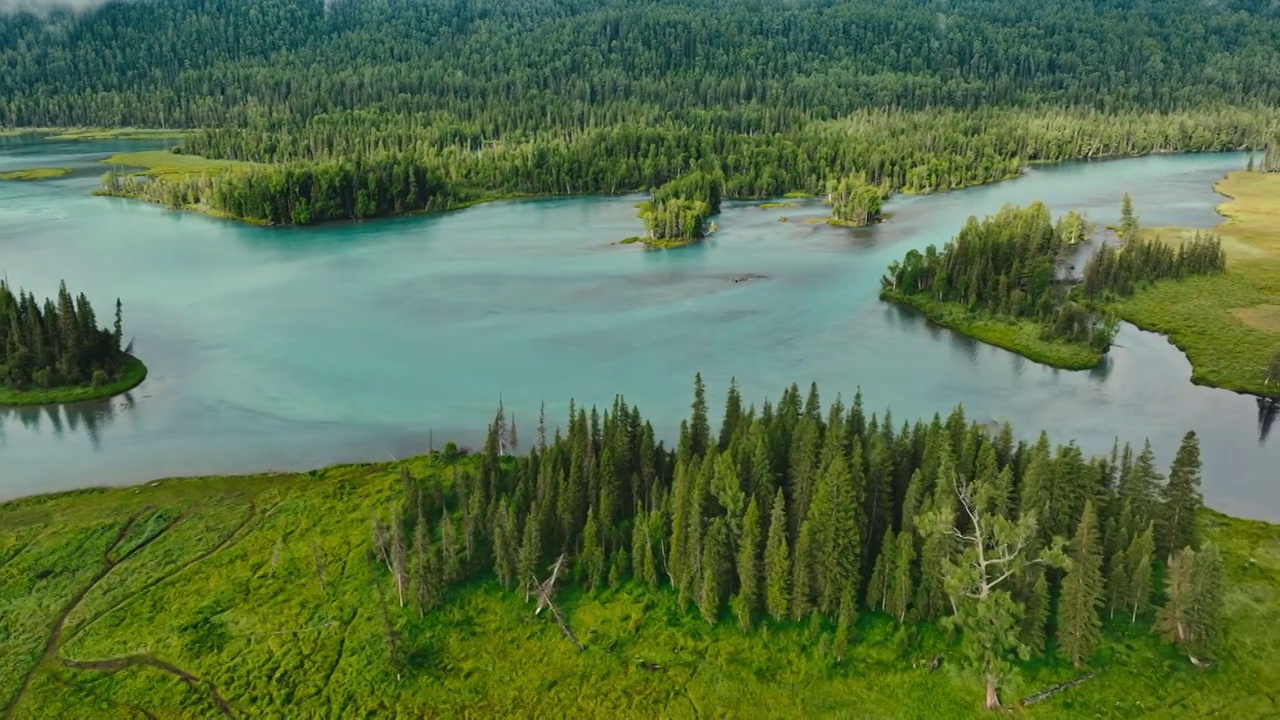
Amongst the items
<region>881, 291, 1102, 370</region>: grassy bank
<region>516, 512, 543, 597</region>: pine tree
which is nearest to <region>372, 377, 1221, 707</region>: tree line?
<region>516, 512, 543, 597</region>: pine tree

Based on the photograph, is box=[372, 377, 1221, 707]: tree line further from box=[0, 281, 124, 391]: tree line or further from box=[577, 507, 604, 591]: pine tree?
box=[0, 281, 124, 391]: tree line

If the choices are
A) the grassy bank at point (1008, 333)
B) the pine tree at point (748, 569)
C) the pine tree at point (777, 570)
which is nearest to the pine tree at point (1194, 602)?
the pine tree at point (777, 570)

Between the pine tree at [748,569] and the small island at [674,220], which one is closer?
the pine tree at [748,569]

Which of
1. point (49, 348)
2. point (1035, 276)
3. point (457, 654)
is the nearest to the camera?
point (457, 654)

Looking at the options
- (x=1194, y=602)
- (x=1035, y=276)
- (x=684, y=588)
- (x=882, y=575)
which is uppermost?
(x=1035, y=276)

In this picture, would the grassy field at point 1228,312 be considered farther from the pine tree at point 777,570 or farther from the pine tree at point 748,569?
the pine tree at point 748,569

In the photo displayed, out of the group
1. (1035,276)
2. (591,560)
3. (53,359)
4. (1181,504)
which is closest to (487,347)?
(53,359)

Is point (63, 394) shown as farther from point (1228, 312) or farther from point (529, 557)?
point (1228, 312)
